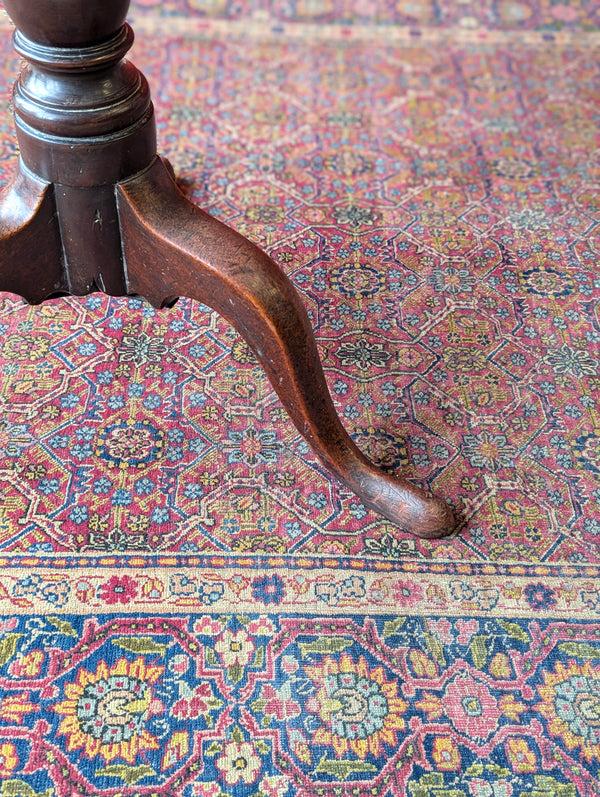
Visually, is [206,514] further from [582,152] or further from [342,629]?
[582,152]

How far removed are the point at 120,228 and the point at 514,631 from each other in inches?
27.1

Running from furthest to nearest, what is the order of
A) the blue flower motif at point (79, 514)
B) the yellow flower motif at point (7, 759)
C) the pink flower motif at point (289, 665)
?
the blue flower motif at point (79, 514), the pink flower motif at point (289, 665), the yellow flower motif at point (7, 759)

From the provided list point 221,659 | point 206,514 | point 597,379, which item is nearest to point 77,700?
point 221,659

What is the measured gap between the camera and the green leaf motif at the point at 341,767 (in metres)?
0.92

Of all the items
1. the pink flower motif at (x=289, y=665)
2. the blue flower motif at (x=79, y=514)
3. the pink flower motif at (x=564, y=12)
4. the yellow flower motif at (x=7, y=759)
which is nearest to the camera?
the yellow flower motif at (x=7, y=759)

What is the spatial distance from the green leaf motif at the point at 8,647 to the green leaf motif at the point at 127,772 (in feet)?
0.58

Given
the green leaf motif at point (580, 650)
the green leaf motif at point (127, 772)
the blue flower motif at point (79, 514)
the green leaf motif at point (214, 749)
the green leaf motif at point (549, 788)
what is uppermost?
the blue flower motif at point (79, 514)

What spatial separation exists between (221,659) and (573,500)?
548 millimetres

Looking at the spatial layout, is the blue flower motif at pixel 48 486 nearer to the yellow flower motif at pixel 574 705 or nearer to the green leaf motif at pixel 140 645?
the green leaf motif at pixel 140 645

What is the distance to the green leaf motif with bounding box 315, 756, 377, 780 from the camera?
0.92 m

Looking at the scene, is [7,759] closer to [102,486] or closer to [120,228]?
[102,486]

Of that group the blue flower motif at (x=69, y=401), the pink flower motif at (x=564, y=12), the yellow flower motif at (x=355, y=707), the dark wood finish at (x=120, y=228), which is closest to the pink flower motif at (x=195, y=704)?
the yellow flower motif at (x=355, y=707)

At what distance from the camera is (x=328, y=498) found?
3.92ft

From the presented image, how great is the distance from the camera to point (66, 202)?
39.6 inches
